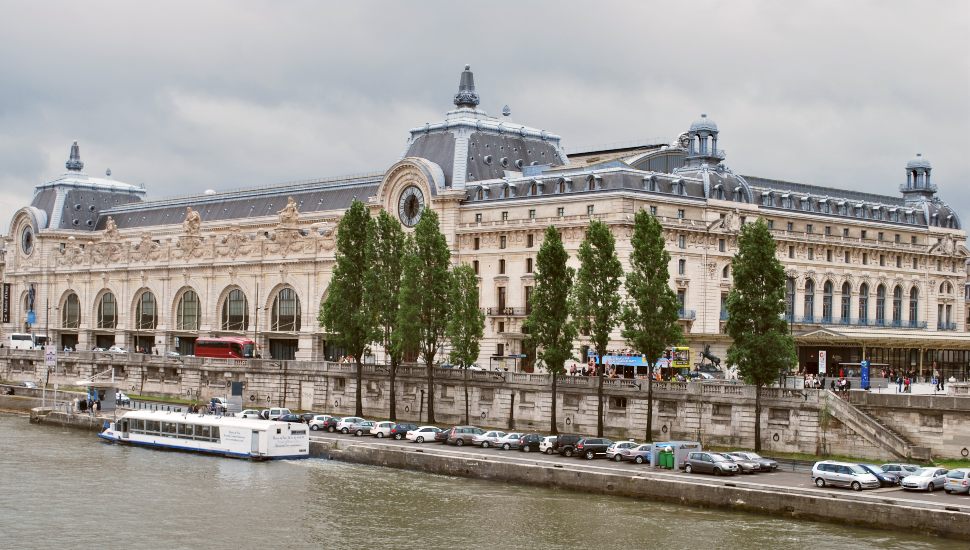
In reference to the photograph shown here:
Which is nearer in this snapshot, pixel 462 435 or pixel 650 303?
pixel 650 303

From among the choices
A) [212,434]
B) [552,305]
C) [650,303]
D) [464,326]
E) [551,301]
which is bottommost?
[212,434]

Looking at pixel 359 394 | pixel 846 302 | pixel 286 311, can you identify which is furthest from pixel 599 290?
pixel 286 311

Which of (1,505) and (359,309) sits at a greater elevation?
(359,309)

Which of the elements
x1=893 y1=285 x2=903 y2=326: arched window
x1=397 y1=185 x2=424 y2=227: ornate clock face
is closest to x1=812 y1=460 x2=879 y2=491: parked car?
x1=397 y1=185 x2=424 y2=227: ornate clock face

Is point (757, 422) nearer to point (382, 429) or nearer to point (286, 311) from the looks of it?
point (382, 429)

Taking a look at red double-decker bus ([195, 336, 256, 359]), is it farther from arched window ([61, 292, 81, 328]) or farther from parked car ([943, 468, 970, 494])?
parked car ([943, 468, 970, 494])

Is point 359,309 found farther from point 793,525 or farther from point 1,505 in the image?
point 793,525

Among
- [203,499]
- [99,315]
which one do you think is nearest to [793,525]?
[203,499]

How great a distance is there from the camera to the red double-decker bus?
123 meters

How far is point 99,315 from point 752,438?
333 ft

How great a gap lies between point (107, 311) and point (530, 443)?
93.3m

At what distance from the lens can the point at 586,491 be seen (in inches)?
2707

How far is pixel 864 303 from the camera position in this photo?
124875 millimetres

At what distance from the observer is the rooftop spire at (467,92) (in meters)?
131
